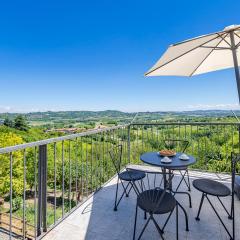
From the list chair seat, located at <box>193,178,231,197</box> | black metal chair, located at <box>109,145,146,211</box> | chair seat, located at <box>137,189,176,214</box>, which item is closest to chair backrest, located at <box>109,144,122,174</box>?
black metal chair, located at <box>109,145,146,211</box>

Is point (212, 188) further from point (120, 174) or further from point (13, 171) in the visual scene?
point (13, 171)

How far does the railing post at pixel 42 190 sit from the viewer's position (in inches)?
90.2

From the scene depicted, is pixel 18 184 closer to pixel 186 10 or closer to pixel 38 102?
pixel 186 10

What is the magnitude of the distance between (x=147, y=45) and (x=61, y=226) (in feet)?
44.9

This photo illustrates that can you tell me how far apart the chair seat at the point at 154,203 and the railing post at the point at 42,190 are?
1090 mm

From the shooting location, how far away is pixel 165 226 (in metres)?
2.50

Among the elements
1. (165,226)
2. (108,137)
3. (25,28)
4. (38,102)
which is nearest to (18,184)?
(25,28)

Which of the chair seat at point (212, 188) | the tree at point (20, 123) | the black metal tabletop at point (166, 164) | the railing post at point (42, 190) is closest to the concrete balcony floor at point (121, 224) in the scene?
the railing post at point (42, 190)

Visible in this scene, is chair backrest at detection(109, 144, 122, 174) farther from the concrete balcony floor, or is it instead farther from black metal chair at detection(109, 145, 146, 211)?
the concrete balcony floor

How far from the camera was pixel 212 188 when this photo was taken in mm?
2461

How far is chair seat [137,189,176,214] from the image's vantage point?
6.37 ft

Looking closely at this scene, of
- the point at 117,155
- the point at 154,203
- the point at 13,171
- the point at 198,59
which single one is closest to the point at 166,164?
the point at 154,203

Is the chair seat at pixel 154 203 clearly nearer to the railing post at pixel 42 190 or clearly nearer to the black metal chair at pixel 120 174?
the black metal chair at pixel 120 174

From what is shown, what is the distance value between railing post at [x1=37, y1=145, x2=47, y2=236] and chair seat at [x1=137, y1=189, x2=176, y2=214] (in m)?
1.09
